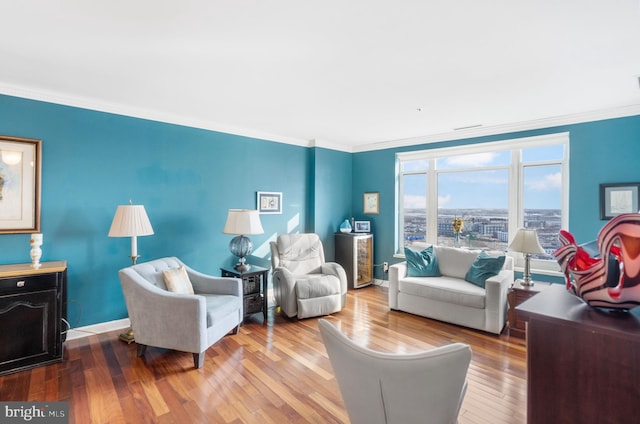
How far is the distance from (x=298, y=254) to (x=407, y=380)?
10.5ft

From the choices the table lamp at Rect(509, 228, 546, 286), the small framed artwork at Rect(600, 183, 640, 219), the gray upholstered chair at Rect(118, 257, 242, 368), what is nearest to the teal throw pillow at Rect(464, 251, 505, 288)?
the table lamp at Rect(509, 228, 546, 286)

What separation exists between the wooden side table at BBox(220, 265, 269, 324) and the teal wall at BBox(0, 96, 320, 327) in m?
0.64

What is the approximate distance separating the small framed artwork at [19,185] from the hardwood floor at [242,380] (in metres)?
1.24

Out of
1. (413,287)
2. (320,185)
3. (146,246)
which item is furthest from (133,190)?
(413,287)

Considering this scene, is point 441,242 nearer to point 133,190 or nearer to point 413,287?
point 413,287

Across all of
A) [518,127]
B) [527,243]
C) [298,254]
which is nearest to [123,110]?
[298,254]

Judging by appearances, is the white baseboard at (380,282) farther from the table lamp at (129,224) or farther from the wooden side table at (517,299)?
the table lamp at (129,224)

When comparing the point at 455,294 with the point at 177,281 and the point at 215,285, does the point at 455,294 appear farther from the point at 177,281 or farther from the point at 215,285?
the point at 177,281

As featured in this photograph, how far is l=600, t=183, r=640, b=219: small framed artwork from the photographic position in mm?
3238

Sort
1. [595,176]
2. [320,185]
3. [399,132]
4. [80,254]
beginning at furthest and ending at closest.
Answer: [320,185] < [399,132] < [595,176] < [80,254]

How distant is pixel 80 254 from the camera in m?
3.17

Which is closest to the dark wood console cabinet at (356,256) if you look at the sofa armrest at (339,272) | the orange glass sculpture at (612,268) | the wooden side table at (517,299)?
the sofa armrest at (339,272)

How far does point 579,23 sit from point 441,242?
11.3ft

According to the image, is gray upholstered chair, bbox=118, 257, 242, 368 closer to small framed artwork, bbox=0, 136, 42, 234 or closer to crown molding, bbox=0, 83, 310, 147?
small framed artwork, bbox=0, 136, 42, 234
